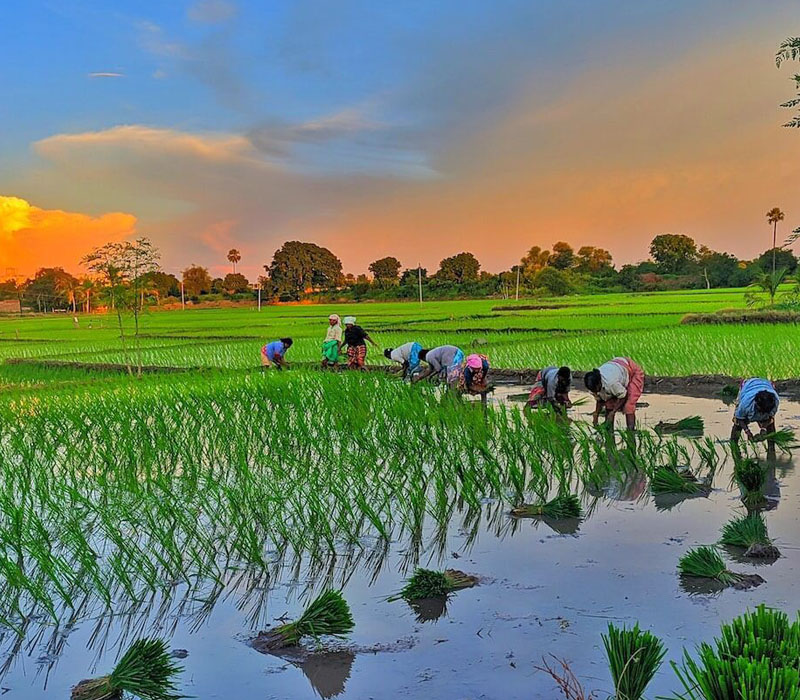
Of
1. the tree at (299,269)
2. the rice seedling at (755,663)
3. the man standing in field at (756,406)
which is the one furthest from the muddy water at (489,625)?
the tree at (299,269)

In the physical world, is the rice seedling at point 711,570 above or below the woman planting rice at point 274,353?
below

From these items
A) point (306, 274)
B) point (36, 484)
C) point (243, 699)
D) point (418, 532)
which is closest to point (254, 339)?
point (36, 484)

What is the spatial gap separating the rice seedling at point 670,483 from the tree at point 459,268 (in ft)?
180

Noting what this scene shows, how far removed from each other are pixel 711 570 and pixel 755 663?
202cm

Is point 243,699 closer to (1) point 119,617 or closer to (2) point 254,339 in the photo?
(1) point 119,617

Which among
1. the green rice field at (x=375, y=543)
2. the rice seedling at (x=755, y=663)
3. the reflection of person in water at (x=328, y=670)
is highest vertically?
the rice seedling at (x=755, y=663)

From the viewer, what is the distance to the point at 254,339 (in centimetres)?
2050

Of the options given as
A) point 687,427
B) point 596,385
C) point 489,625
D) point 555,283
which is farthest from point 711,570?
point 555,283

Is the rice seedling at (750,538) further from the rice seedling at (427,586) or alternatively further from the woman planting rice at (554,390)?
the woman planting rice at (554,390)

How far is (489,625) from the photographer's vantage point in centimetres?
299

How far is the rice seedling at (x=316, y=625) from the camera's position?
2.88m

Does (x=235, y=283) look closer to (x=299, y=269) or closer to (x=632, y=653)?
(x=299, y=269)

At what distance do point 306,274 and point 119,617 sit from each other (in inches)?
2348

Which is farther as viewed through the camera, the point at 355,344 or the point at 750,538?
the point at 355,344
